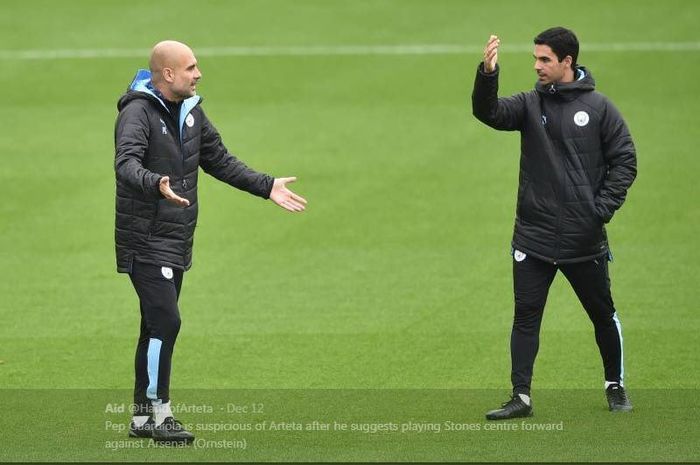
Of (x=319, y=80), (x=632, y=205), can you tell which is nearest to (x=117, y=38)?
(x=319, y=80)

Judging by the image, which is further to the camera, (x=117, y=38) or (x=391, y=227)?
(x=117, y=38)

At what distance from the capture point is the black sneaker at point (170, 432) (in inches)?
321

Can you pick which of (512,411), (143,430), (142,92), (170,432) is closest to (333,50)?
(512,411)

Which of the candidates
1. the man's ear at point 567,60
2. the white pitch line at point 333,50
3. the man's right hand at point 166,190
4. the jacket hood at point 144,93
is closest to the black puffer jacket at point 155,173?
the jacket hood at point 144,93

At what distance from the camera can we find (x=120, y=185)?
8.11 meters

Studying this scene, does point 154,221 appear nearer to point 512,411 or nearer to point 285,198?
point 285,198

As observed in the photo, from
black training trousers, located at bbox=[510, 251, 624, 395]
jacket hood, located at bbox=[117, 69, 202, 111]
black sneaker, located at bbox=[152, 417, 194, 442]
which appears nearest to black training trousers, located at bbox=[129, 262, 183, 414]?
black sneaker, located at bbox=[152, 417, 194, 442]

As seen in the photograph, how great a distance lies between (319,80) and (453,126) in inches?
108

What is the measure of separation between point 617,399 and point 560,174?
1.46 meters

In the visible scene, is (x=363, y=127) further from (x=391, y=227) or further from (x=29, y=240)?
(x=29, y=240)

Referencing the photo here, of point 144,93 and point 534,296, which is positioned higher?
point 144,93

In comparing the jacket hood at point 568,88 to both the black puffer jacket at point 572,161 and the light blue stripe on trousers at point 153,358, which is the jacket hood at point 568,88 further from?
the light blue stripe on trousers at point 153,358

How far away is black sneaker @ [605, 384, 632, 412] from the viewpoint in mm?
8969

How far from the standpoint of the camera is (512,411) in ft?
28.8
